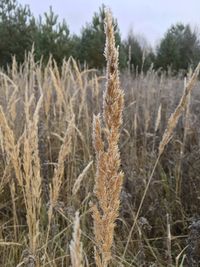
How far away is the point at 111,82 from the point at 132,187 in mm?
1624

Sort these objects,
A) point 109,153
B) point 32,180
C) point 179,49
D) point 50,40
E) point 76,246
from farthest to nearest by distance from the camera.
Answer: point 179,49 < point 50,40 < point 32,180 < point 109,153 < point 76,246

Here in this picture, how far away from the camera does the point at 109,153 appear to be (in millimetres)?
728

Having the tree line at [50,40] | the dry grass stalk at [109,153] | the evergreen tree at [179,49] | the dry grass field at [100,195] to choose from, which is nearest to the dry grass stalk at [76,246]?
the dry grass field at [100,195]

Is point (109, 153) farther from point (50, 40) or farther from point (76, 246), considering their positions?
point (50, 40)

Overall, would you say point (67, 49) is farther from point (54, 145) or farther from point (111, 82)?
point (111, 82)

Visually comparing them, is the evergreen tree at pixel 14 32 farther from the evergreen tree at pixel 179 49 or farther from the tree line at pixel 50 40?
the evergreen tree at pixel 179 49

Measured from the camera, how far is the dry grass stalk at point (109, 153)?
71cm

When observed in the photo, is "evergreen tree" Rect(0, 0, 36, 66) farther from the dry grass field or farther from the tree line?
the dry grass field

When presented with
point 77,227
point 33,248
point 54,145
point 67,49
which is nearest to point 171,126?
point 33,248

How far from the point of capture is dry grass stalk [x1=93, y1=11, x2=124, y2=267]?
0.71 metres

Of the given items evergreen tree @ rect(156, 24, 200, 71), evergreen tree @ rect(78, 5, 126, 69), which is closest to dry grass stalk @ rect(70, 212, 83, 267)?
evergreen tree @ rect(78, 5, 126, 69)

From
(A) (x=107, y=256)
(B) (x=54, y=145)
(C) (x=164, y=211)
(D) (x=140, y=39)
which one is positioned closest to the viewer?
(A) (x=107, y=256)

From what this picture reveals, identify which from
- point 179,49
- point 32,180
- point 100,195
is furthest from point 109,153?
point 179,49

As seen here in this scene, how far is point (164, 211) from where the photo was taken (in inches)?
87.0
